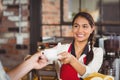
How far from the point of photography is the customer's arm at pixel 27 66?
1808mm

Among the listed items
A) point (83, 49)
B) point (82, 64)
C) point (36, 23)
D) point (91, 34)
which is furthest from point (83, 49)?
point (36, 23)

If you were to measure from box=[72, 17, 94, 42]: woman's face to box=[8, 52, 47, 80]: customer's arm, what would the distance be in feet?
1.51

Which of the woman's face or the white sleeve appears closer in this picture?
the white sleeve

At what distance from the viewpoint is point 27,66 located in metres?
1.85

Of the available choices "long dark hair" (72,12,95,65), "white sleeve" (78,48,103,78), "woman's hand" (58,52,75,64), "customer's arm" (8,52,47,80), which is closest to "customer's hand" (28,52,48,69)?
"customer's arm" (8,52,47,80)

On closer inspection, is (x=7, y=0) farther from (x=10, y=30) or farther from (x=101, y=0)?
(x=101, y=0)

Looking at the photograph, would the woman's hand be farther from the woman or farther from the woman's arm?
the woman

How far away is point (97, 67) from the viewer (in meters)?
2.10

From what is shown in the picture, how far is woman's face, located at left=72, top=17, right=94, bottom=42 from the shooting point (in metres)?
2.22

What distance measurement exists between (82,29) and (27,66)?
0.57 metres

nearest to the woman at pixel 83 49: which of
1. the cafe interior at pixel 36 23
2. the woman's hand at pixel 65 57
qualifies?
the woman's hand at pixel 65 57

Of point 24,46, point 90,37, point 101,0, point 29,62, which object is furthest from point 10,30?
point 29,62

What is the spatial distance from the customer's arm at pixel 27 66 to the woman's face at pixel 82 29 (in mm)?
459

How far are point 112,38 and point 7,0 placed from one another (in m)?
1.49
